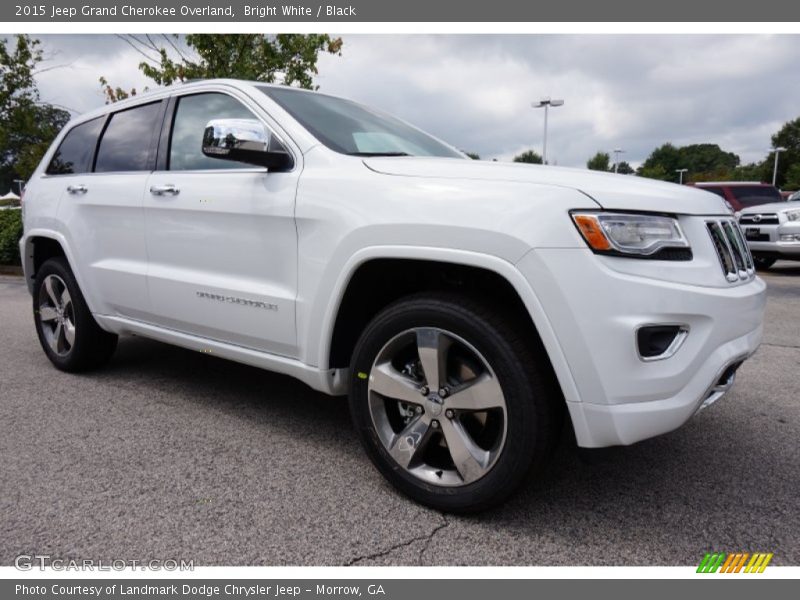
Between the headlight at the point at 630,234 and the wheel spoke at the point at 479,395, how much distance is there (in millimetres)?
586

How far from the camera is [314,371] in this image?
8.67 feet

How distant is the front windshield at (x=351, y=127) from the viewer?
283 cm

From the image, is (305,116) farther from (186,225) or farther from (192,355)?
(192,355)

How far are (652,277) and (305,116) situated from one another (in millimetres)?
1767

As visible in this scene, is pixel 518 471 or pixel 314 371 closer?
pixel 518 471

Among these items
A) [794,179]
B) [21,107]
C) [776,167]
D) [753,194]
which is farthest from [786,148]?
[21,107]

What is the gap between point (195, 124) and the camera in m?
3.32

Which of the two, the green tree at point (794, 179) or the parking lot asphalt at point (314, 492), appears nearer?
the parking lot asphalt at point (314, 492)

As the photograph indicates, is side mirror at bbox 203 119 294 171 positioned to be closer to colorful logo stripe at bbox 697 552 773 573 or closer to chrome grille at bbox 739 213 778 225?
colorful logo stripe at bbox 697 552 773 573

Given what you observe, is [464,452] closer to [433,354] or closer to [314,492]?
[433,354]

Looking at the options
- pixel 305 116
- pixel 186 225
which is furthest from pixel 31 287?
pixel 305 116

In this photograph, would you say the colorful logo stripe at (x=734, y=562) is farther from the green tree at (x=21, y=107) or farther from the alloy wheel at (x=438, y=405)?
the green tree at (x=21, y=107)

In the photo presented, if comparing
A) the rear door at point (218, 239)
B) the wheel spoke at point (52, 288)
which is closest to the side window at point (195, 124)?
the rear door at point (218, 239)

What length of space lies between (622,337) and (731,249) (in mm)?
769
